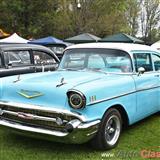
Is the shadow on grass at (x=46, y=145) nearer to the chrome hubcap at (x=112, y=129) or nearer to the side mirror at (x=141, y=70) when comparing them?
the chrome hubcap at (x=112, y=129)

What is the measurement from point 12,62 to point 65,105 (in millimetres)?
3754

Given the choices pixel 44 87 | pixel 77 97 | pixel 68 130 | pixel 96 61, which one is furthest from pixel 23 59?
pixel 68 130

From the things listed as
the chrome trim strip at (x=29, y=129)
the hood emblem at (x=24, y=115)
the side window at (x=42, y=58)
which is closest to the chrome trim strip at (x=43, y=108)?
the hood emblem at (x=24, y=115)

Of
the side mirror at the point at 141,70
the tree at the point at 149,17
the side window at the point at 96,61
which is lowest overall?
the tree at the point at 149,17

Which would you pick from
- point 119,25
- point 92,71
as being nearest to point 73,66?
point 92,71

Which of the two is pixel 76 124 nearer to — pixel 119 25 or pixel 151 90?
pixel 151 90

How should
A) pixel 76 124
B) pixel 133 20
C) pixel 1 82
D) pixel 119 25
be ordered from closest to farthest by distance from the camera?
pixel 76 124 < pixel 1 82 < pixel 119 25 < pixel 133 20

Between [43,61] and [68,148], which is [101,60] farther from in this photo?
[43,61]

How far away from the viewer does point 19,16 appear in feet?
96.0

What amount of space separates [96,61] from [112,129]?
134 cm

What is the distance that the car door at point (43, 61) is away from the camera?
342 inches

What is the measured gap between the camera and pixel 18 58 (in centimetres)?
A: 822

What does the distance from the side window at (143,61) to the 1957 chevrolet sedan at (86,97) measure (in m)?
0.02

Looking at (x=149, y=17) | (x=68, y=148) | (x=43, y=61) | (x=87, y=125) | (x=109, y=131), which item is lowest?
(x=149, y=17)
